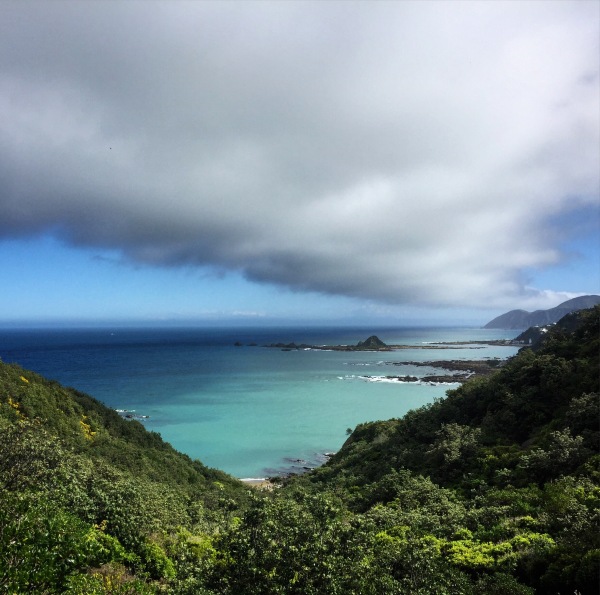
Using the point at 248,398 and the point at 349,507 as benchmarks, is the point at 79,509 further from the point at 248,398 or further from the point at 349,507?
the point at 248,398

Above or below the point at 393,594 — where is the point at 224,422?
below

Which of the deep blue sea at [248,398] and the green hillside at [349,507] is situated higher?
the green hillside at [349,507]

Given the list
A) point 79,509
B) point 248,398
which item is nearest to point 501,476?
point 79,509

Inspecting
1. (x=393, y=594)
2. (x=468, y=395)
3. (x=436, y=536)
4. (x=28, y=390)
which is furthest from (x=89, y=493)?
(x=468, y=395)

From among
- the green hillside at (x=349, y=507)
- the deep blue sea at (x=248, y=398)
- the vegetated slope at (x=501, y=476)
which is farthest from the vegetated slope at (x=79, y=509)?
the deep blue sea at (x=248, y=398)

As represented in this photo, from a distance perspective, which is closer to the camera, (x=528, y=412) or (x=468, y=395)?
(x=528, y=412)

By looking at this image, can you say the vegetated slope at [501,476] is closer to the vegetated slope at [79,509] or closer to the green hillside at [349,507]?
the green hillside at [349,507]

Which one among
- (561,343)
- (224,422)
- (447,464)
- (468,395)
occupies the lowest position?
(224,422)

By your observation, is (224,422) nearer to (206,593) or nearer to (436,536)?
(436,536)
